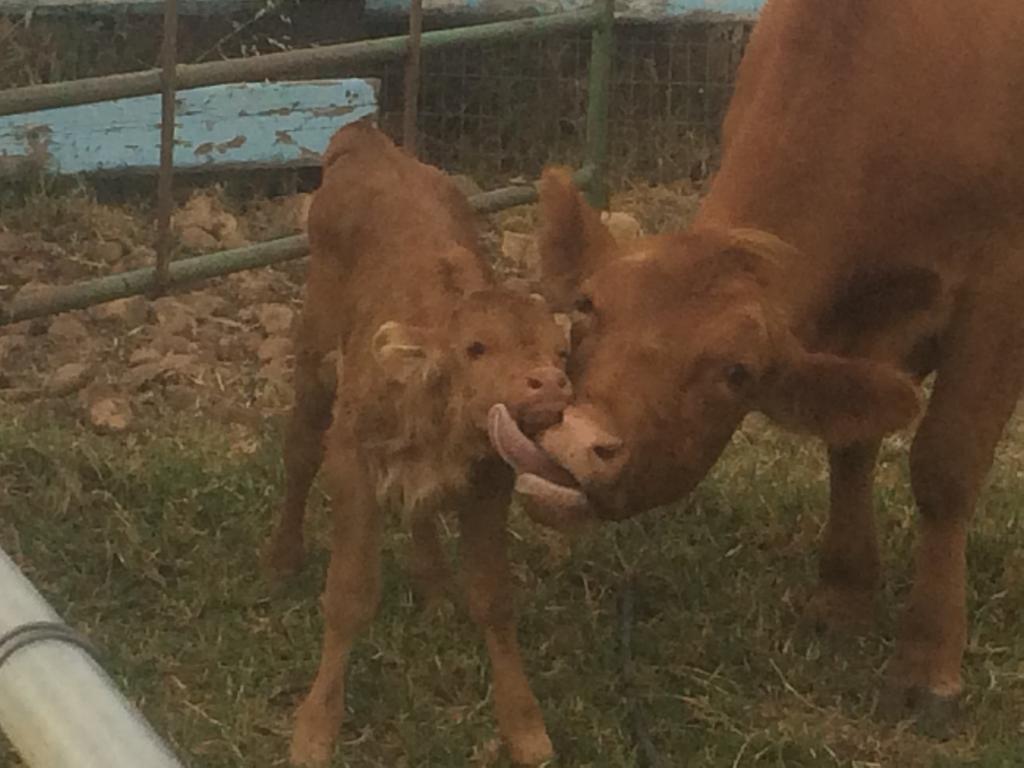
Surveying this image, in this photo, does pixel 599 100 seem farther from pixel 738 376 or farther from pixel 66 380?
pixel 738 376

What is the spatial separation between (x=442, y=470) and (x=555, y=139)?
3346 mm

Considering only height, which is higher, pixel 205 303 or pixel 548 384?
pixel 548 384

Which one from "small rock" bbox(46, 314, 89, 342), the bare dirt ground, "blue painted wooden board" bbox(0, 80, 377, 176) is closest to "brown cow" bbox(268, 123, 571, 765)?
the bare dirt ground

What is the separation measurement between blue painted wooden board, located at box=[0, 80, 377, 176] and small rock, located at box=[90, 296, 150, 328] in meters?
0.69

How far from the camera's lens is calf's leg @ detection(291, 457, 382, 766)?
281cm

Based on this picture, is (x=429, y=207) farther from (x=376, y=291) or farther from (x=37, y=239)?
Result: (x=37, y=239)

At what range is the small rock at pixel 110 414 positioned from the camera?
13.5 feet

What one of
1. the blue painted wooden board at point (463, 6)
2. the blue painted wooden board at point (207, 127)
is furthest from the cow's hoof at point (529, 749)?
the blue painted wooden board at point (463, 6)

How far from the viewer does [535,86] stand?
5.81 meters

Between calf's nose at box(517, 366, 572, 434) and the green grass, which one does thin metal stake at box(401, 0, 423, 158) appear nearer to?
the green grass

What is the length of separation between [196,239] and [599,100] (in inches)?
48.9

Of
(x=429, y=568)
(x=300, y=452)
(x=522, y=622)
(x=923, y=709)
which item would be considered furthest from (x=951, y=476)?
(x=300, y=452)

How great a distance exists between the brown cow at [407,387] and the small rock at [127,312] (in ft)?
4.89

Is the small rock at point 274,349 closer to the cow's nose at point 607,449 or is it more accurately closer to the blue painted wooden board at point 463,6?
the blue painted wooden board at point 463,6
